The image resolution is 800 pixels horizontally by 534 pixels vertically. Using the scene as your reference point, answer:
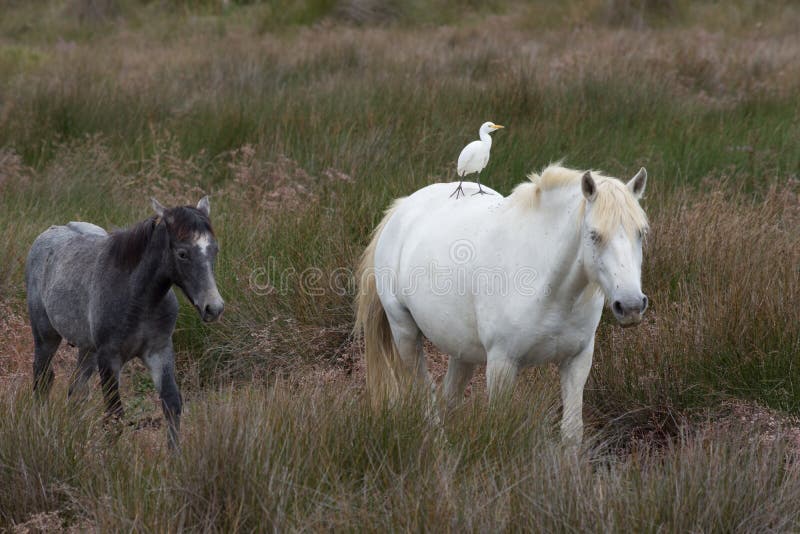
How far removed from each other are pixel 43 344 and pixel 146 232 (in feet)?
3.26

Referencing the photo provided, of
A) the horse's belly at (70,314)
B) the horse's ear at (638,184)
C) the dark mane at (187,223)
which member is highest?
the horse's ear at (638,184)

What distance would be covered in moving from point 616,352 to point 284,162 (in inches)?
160

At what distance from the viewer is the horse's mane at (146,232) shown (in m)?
4.31

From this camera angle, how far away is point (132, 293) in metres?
4.52

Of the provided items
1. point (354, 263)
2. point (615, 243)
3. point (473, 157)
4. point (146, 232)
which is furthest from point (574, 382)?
point (354, 263)

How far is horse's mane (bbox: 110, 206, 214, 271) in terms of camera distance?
4309 mm

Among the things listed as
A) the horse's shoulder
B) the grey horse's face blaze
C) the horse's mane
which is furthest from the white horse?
the horse's shoulder

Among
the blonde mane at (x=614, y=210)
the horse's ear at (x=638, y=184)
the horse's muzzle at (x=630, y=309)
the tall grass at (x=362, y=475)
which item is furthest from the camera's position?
the horse's ear at (x=638, y=184)

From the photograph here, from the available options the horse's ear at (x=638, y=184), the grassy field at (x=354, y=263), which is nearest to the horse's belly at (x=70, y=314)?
the grassy field at (x=354, y=263)

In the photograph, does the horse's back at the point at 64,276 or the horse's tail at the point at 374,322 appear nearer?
the horse's back at the point at 64,276

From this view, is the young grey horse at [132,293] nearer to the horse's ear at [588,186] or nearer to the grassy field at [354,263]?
the grassy field at [354,263]

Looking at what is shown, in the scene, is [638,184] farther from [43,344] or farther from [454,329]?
[43,344]

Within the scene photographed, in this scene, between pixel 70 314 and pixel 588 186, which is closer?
pixel 588 186

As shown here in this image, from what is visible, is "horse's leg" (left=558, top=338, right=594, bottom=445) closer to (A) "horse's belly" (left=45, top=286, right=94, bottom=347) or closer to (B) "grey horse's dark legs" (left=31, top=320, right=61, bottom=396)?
(A) "horse's belly" (left=45, top=286, right=94, bottom=347)
